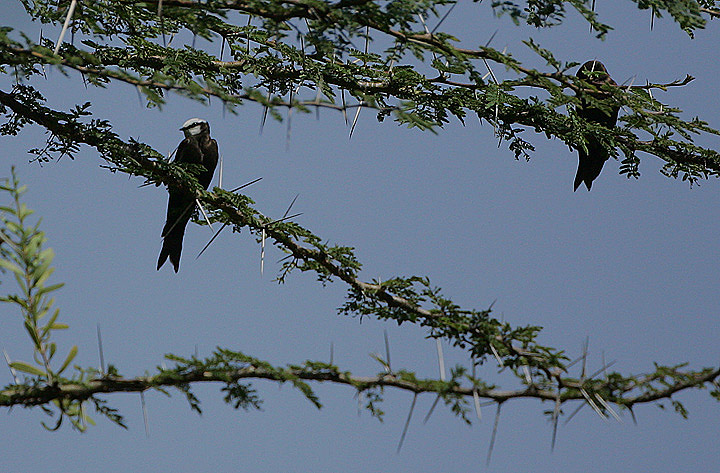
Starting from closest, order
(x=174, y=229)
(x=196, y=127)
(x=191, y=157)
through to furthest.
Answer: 1. (x=174, y=229)
2. (x=191, y=157)
3. (x=196, y=127)

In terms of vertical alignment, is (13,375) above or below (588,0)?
below

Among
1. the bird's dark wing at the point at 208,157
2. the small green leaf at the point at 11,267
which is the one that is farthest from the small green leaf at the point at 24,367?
the bird's dark wing at the point at 208,157

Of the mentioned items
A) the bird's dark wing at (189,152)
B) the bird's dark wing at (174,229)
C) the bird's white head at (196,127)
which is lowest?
the bird's dark wing at (174,229)

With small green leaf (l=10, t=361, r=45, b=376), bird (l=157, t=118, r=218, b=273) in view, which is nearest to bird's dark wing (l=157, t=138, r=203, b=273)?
bird (l=157, t=118, r=218, b=273)

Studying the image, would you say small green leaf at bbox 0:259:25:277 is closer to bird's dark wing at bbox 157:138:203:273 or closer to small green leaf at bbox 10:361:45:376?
small green leaf at bbox 10:361:45:376

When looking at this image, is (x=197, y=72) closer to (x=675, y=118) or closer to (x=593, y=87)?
(x=593, y=87)

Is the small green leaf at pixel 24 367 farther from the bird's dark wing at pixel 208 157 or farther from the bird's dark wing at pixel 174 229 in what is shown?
the bird's dark wing at pixel 208 157

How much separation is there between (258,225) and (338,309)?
0.55 meters

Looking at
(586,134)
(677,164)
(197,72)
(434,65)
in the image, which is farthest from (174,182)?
(677,164)

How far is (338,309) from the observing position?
10.8 ft

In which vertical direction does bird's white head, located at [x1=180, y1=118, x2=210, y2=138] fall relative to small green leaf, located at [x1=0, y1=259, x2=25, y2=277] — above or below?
above

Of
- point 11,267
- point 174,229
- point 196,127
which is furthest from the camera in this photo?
point 196,127

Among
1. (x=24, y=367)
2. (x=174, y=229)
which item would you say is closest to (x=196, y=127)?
(x=174, y=229)

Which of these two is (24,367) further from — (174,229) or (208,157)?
(208,157)
